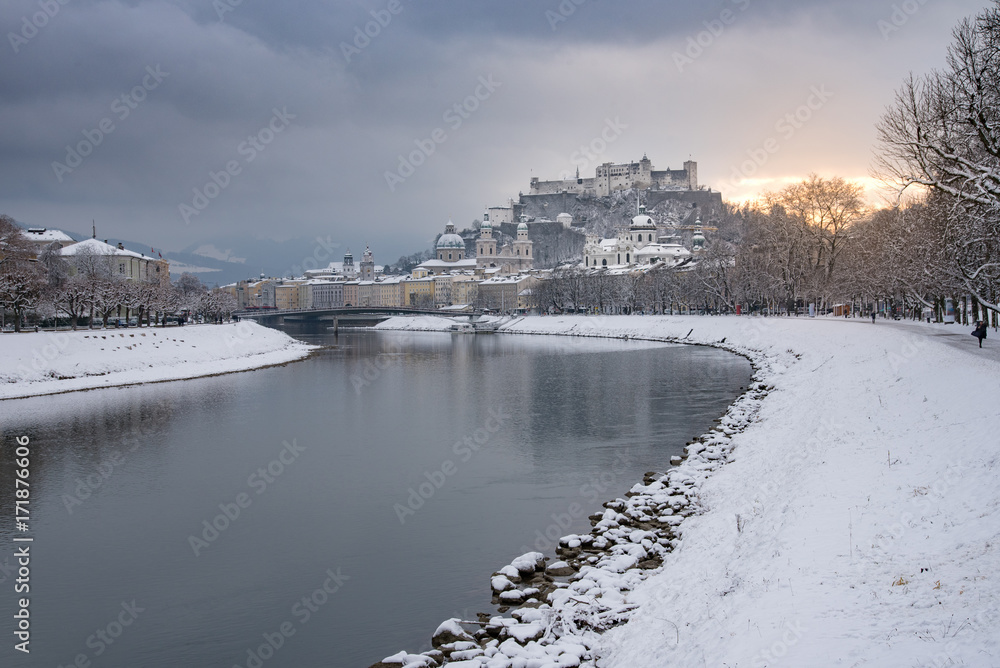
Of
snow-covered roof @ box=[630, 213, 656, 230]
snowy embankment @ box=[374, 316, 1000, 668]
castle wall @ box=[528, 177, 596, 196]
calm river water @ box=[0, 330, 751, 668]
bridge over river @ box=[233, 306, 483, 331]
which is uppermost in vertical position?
castle wall @ box=[528, 177, 596, 196]

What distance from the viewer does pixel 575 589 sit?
816 cm

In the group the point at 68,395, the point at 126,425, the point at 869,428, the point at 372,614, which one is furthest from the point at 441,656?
the point at 68,395

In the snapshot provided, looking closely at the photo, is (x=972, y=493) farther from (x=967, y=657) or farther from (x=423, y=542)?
(x=423, y=542)

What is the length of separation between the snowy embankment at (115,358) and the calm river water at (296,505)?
104 inches

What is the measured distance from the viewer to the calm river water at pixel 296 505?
26.6 ft

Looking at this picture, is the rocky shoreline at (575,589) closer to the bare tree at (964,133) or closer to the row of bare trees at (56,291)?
the bare tree at (964,133)

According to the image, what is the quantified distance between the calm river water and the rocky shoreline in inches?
17.4

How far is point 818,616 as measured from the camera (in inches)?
224

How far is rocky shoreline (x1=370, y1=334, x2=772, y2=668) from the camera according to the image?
6.86 meters

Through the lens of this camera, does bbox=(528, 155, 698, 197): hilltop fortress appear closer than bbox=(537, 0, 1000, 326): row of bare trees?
No

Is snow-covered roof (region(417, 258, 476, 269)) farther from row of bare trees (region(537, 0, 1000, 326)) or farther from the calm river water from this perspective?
the calm river water

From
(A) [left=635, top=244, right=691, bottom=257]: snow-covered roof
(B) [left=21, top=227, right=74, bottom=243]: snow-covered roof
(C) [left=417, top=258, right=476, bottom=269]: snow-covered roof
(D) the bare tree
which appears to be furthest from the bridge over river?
(D) the bare tree

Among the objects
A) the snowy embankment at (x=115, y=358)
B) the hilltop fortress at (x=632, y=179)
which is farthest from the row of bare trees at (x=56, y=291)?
Result: the hilltop fortress at (x=632, y=179)

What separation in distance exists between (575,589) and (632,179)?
167 m
